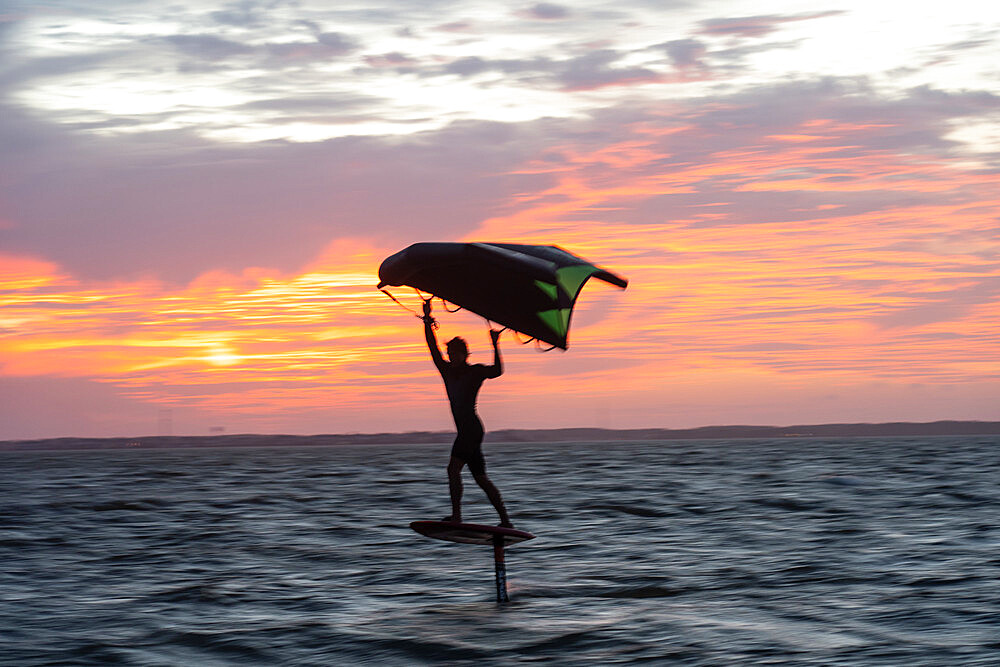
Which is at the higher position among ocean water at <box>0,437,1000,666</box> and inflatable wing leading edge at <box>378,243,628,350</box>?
inflatable wing leading edge at <box>378,243,628,350</box>

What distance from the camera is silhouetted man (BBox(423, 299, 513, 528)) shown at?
14492mm

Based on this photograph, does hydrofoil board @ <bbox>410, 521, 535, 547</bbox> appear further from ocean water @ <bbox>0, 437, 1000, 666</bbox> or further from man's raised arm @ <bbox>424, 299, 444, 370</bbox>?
man's raised arm @ <bbox>424, 299, 444, 370</bbox>

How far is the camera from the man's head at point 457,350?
14562mm

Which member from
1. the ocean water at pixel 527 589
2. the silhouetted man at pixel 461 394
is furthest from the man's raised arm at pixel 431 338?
the ocean water at pixel 527 589

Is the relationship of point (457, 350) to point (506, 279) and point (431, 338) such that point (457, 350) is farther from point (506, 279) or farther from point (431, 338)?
point (506, 279)

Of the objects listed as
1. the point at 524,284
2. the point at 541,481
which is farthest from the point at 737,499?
the point at 524,284

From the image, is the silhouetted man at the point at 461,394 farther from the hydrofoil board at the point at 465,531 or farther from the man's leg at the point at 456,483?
the hydrofoil board at the point at 465,531

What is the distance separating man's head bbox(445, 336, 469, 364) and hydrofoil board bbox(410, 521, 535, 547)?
Result: 85.0 inches

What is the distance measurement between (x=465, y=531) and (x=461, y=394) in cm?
185

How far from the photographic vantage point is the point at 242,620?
16.7 meters

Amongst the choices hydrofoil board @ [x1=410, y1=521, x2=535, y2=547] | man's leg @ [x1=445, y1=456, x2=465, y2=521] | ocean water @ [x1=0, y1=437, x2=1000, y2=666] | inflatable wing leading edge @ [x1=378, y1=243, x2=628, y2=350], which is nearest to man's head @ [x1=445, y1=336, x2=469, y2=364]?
inflatable wing leading edge @ [x1=378, y1=243, x2=628, y2=350]

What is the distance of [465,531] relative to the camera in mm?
14750

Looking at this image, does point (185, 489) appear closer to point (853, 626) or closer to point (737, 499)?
point (737, 499)

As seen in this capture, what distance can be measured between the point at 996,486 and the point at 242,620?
4267cm
